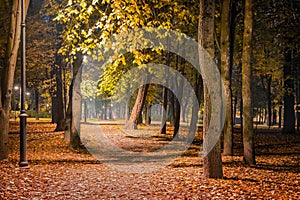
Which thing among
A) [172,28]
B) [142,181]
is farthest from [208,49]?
[142,181]

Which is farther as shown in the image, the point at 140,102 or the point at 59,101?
the point at 59,101

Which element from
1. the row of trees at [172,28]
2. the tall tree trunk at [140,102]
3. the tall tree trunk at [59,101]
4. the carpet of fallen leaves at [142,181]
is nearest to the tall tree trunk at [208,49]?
the row of trees at [172,28]

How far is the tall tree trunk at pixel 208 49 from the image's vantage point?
10.7 meters

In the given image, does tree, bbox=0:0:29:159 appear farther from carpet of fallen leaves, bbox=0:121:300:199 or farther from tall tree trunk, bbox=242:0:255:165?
tall tree trunk, bbox=242:0:255:165

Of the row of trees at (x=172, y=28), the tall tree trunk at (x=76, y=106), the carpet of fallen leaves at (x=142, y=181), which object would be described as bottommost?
the carpet of fallen leaves at (x=142, y=181)

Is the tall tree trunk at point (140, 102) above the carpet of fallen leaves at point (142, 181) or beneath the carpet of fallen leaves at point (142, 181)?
above

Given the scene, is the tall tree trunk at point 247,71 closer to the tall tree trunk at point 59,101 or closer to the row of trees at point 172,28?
the row of trees at point 172,28

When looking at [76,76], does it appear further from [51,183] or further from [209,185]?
[209,185]

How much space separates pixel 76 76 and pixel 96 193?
11188mm

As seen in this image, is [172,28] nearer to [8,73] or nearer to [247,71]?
[247,71]

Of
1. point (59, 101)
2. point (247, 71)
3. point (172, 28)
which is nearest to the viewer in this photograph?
point (247, 71)

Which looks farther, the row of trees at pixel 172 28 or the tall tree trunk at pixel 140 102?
the tall tree trunk at pixel 140 102

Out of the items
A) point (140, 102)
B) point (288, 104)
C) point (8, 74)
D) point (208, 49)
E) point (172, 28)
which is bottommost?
point (288, 104)

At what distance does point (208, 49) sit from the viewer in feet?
35.0
